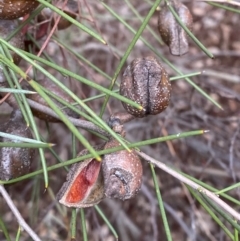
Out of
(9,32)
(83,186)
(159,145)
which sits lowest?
(159,145)

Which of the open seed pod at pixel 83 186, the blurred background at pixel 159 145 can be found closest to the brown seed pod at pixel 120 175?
the open seed pod at pixel 83 186

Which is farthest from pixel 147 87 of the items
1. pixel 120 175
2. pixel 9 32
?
pixel 9 32

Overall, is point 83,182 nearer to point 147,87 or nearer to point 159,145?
point 147,87

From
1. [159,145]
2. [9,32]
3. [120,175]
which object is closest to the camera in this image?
[120,175]

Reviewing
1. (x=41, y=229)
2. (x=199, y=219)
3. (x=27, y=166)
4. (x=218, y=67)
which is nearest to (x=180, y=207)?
(x=199, y=219)

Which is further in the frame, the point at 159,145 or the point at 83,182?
the point at 159,145

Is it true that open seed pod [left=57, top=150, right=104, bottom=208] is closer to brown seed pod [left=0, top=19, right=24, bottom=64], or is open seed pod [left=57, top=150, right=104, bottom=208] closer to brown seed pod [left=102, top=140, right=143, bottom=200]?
brown seed pod [left=102, top=140, right=143, bottom=200]

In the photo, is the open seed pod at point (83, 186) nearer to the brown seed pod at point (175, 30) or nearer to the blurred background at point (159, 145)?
the brown seed pod at point (175, 30)
